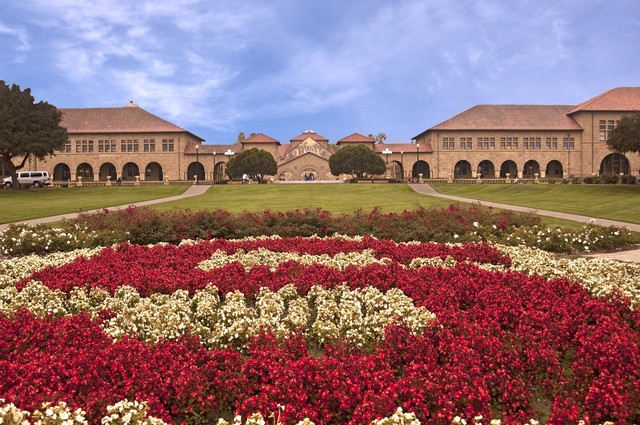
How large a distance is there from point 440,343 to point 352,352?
0.87 m

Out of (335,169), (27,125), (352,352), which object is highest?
(27,125)

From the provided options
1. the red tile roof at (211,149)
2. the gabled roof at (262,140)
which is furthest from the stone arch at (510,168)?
the red tile roof at (211,149)

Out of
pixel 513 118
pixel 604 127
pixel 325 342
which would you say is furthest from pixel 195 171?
pixel 325 342

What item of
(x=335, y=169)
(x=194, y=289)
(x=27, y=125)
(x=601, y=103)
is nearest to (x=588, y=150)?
(x=601, y=103)

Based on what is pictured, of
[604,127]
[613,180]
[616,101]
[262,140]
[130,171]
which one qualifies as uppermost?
[616,101]

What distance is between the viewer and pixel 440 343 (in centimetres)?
499

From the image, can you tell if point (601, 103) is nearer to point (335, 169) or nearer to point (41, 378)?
point (335, 169)

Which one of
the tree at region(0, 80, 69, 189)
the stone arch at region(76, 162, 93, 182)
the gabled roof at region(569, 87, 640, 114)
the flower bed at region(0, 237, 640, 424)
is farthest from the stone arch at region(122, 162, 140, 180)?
the flower bed at region(0, 237, 640, 424)

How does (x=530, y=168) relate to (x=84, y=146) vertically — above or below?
below

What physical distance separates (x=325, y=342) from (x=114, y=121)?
73587mm

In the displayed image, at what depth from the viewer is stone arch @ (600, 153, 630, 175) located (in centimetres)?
6969

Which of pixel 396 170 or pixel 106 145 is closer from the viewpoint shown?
pixel 106 145

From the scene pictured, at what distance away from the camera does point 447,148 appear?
70.4m

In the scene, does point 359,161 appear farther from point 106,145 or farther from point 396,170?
point 106,145
